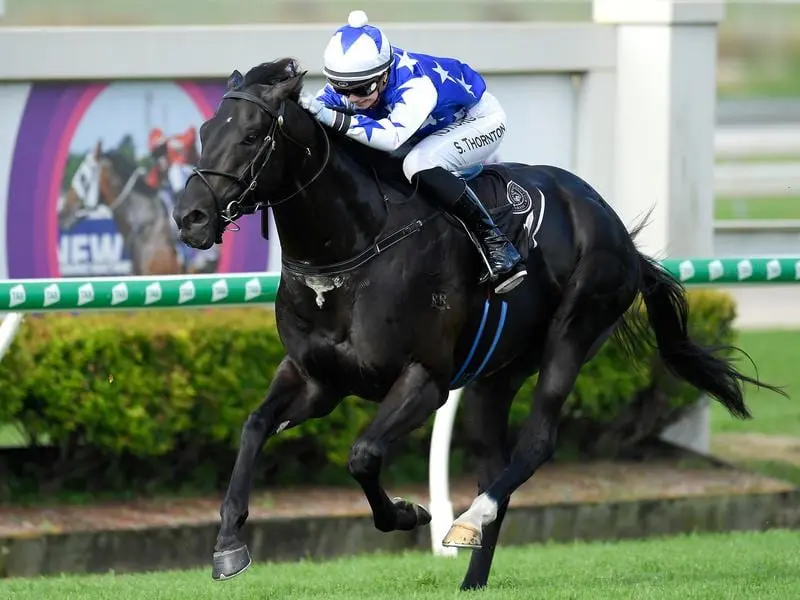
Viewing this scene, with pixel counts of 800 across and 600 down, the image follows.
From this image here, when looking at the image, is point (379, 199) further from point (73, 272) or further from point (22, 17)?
point (22, 17)

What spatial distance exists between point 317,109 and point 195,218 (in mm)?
619

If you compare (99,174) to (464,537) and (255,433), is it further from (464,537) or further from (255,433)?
(464,537)

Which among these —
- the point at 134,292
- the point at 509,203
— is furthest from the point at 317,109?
the point at 134,292

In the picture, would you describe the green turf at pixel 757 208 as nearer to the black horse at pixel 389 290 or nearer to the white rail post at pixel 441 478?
the white rail post at pixel 441 478

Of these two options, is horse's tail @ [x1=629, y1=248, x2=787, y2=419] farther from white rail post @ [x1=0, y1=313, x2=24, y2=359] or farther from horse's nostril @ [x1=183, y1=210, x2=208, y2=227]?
white rail post @ [x1=0, y1=313, x2=24, y2=359]

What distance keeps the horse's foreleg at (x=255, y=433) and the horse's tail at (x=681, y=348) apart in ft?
5.73

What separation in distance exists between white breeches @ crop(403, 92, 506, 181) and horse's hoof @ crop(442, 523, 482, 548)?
114 cm

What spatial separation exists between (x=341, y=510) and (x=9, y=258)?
89.1 inches

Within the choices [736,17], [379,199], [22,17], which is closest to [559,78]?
[379,199]

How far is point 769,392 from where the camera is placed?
1154 centimetres

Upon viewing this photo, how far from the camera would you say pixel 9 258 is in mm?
8258

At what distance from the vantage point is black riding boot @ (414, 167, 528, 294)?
501 cm

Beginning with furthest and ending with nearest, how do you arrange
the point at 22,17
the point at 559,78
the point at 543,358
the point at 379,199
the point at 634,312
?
the point at 22,17
the point at 559,78
the point at 634,312
the point at 543,358
the point at 379,199

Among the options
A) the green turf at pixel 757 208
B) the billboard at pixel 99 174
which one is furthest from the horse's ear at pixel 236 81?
the green turf at pixel 757 208
